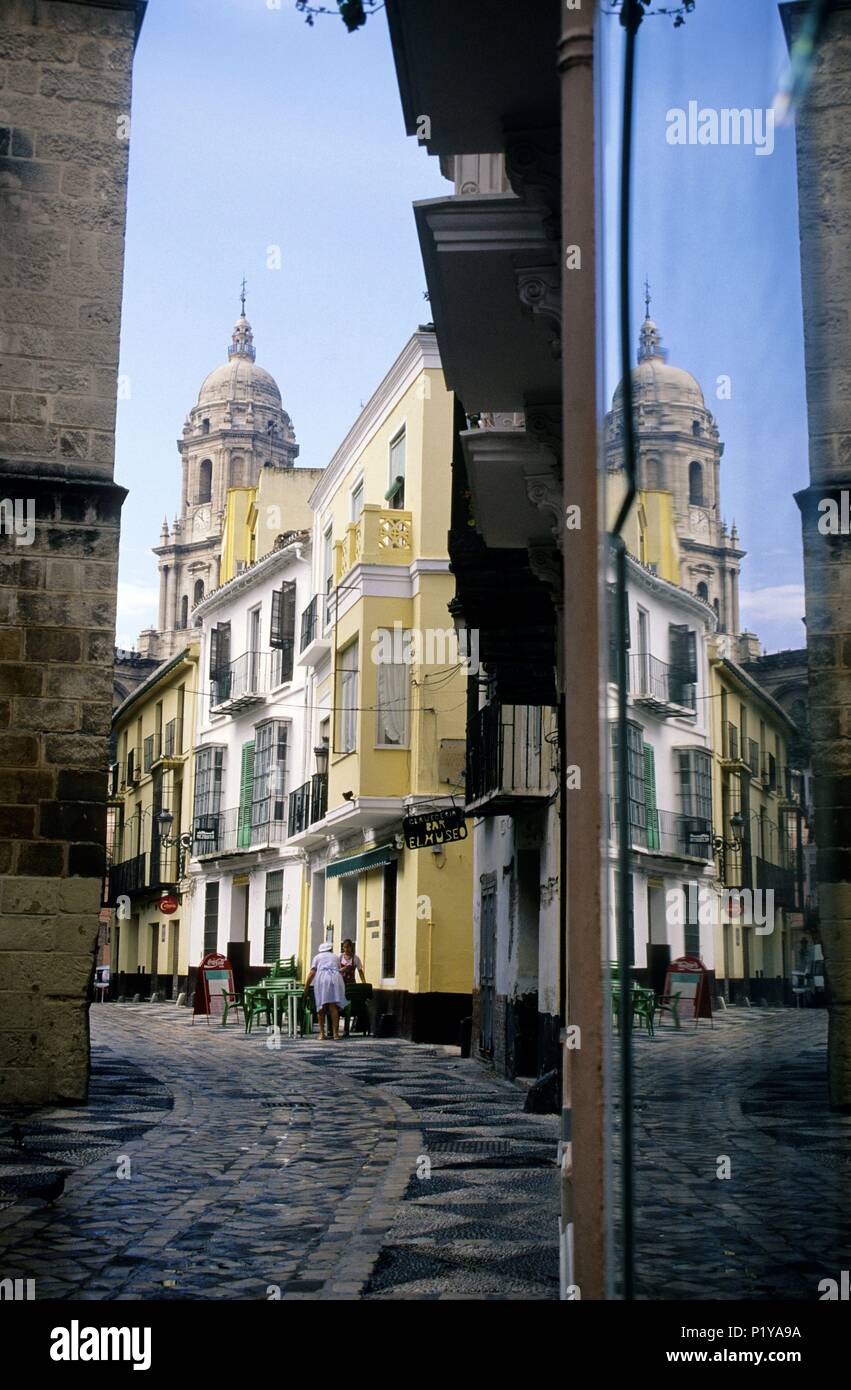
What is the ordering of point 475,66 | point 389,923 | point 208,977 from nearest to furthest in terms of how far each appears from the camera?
point 475,66 → point 389,923 → point 208,977

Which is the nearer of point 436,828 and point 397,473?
point 436,828

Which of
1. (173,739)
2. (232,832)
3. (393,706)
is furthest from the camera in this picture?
(173,739)

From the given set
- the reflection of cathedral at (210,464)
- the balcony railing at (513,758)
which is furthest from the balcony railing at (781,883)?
the reflection of cathedral at (210,464)

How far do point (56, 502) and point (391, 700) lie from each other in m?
11.4

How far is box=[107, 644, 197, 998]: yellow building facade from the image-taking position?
41.2 meters

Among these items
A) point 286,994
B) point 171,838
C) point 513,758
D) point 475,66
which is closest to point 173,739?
point 171,838

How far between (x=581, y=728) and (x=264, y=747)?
3113 cm

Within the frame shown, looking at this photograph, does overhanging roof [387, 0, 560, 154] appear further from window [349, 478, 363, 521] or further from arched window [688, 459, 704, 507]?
window [349, 478, 363, 521]

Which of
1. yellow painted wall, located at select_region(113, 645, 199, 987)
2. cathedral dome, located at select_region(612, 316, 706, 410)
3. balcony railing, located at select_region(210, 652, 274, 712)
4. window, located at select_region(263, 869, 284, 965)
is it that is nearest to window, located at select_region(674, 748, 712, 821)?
Result: cathedral dome, located at select_region(612, 316, 706, 410)

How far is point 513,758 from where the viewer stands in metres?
13.1

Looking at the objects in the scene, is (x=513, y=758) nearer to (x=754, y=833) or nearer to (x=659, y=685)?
(x=659, y=685)

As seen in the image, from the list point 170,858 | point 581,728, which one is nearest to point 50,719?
point 581,728

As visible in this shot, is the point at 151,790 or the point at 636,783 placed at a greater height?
the point at 151,790
